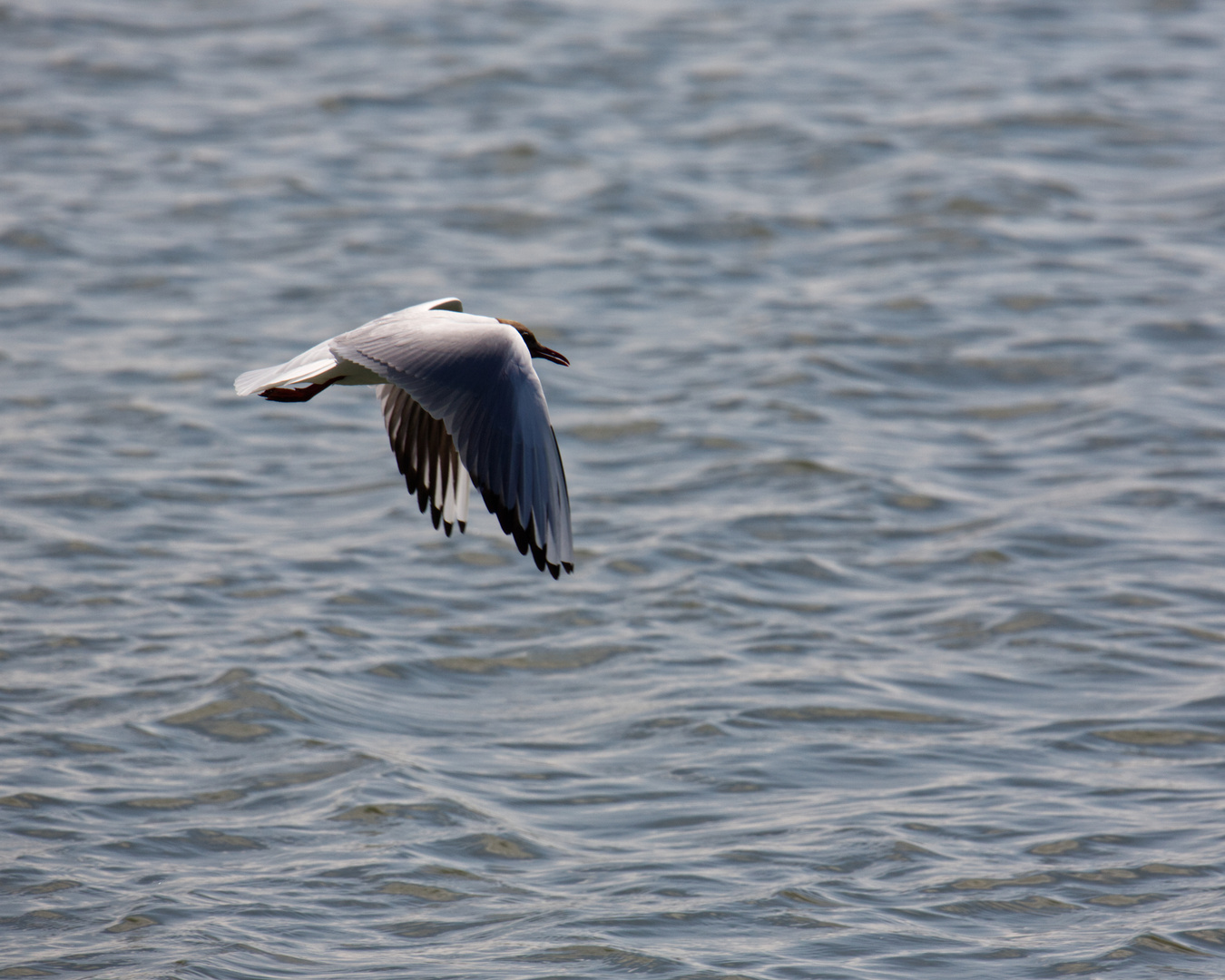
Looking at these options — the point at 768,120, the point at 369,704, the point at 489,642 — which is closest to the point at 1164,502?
the point at 489,642

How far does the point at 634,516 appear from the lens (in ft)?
27.5

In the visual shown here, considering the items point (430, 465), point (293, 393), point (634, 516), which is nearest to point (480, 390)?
point (293, 393)

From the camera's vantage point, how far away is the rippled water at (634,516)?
5.50 m

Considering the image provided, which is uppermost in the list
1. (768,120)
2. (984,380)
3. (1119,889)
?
(768,120)

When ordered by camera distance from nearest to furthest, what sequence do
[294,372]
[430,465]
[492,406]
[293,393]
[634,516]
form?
[492,406]
[294,372]
[293,393]
[430,465]
[634,516]

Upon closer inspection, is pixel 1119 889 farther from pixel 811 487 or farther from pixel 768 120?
pixel 768 120

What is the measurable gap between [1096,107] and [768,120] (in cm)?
263

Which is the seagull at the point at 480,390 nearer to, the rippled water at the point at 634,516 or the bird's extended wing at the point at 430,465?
the bird's extended wing at the point at 430,465

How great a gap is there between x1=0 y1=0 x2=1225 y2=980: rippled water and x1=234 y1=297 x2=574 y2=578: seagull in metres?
1.42

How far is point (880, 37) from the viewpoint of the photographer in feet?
50.3

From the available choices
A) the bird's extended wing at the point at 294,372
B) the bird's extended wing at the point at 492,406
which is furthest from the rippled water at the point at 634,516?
the bird's extended wing at the point at 294,372

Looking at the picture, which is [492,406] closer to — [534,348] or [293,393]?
[534,348]

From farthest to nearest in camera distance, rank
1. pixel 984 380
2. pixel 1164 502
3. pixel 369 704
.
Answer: pixel 984 380 < pixel 1164 502 < pixel 369 704

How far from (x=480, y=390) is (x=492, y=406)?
0.24 feet
